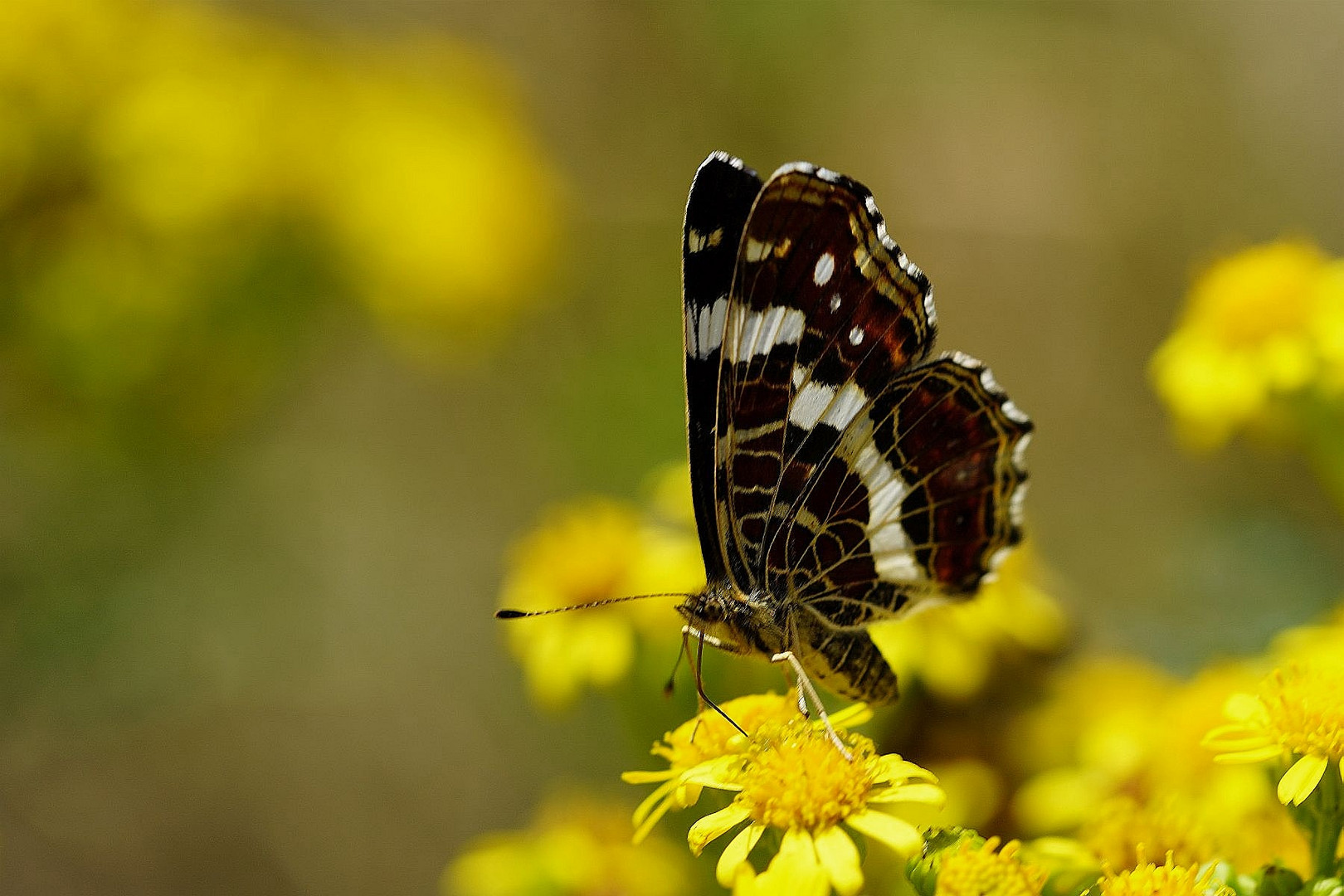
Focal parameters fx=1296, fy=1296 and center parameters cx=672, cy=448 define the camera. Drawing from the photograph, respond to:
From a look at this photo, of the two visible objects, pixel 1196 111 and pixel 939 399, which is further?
pixel 1196 111

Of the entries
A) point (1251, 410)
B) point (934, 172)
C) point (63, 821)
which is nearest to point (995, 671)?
point (1251, 410)

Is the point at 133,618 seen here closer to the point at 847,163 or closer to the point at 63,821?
the point at 63,821

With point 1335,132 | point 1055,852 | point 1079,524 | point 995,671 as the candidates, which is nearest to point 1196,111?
point 1335,132

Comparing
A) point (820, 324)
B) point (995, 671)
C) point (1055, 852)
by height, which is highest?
point (820, 324)

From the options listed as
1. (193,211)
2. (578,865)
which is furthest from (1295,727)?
(193,211)

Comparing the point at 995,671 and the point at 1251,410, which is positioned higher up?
the point at 1251,410

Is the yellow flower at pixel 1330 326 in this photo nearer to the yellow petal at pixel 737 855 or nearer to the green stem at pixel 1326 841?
the green stem at pixel 1326 841

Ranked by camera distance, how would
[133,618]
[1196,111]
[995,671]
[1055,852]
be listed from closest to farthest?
[1055,852] → [995,671] → [133,618] → [1196,111]

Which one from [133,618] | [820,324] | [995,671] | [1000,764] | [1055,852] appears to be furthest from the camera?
[133,618]
